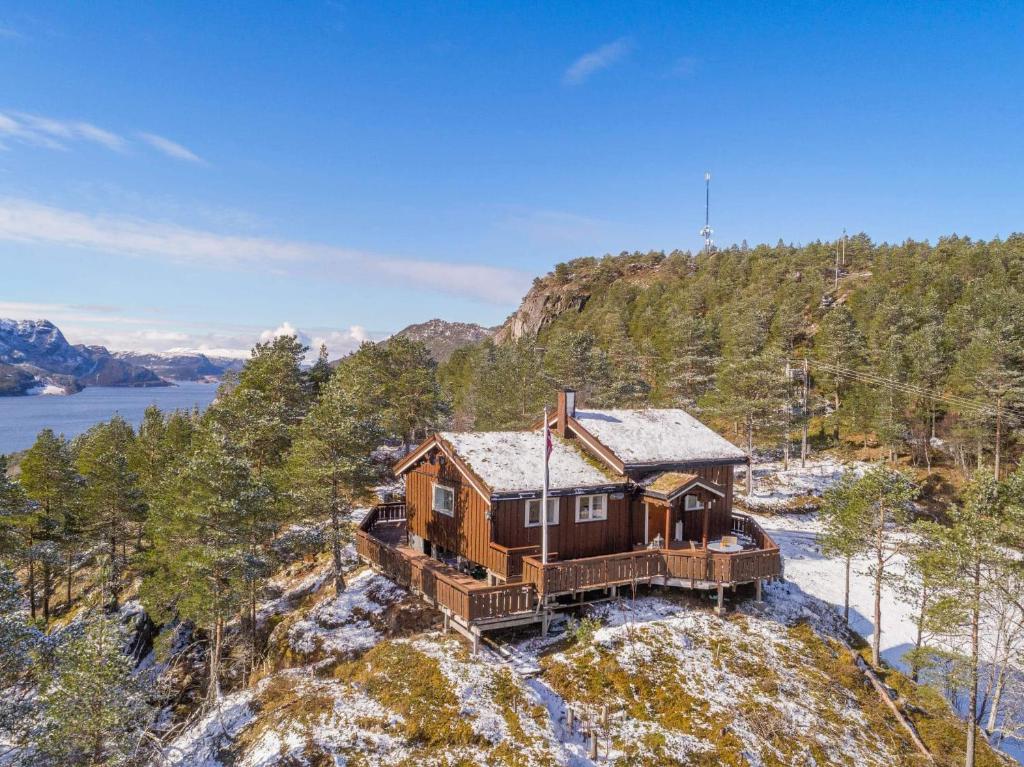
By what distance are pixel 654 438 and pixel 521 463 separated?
20.3 feet

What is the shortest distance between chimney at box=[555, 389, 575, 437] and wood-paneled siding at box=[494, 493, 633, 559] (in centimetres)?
379

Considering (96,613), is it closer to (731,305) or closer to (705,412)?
(705,412)

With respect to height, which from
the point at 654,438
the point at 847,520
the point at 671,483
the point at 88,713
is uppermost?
Result: the point at 654,438

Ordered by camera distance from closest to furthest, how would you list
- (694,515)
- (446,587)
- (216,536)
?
(446,587) < (216,536) < (694,515)

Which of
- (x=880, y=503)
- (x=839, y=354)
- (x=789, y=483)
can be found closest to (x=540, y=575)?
(x=880, y=503)

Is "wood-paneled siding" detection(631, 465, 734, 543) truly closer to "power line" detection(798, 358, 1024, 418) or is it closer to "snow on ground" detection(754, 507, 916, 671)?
"snow on ground" detection(754, 507, 916, 671)

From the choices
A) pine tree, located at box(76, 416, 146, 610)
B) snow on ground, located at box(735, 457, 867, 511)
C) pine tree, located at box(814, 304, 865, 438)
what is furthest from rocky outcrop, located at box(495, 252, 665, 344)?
pine tree, located at box(76, 416, 146, 610)

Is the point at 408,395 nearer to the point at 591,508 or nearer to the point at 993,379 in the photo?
the point at 591,508

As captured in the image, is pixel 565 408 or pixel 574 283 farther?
pixel 574 283

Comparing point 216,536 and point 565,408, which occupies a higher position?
point 565,408

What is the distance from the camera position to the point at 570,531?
20.4 m

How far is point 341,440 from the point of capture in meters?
21.5

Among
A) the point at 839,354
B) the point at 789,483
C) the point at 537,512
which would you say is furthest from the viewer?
the point at 839,354

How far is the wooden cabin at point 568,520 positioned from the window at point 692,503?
55 millimetres
